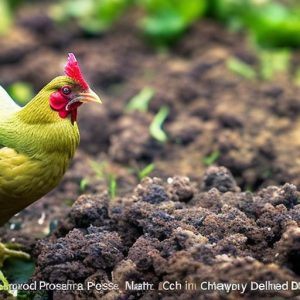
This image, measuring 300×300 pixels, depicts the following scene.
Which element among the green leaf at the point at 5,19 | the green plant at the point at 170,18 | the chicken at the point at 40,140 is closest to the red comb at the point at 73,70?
the chicken at the point at 40,140

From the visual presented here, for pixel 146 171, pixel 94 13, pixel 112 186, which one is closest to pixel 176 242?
pixel 112 186

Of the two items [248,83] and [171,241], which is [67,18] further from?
[171,241]

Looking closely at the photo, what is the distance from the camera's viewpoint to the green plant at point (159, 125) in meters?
4.98

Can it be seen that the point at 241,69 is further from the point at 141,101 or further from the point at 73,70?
the point at 73,70

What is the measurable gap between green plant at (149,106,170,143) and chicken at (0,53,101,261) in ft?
5.20

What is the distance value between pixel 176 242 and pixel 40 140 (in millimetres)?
826

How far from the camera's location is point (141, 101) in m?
5.48

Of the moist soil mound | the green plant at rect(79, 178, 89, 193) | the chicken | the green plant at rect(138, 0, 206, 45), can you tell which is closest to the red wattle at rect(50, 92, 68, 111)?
the chicken

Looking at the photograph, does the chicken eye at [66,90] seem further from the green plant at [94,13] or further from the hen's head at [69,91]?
the green plant at [94,13]

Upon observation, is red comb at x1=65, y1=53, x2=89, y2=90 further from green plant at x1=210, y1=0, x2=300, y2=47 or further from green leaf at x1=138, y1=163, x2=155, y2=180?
green plant at x1=210, y1=0, x2=300, y2=47

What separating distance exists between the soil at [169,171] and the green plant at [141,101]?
0.18 feet

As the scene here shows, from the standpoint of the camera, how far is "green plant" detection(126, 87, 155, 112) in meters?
5.43

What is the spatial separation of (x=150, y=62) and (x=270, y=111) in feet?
4.93

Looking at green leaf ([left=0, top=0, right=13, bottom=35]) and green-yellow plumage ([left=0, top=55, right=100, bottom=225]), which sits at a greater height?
green leaf ([left=0, top=0, right=13, bottom=35])
